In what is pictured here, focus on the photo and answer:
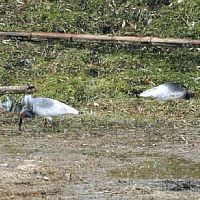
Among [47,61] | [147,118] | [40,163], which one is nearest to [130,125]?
[147,118]

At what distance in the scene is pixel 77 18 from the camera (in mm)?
10133

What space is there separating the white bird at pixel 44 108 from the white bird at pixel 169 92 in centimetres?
98

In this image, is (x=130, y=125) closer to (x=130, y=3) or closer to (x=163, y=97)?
(x=163, y=97)

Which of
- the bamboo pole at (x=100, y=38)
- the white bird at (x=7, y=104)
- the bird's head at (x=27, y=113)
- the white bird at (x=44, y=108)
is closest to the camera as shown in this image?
the bird's head at (x=27, y=113)

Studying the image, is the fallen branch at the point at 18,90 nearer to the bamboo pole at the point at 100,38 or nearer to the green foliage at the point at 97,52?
the green foliage at the point at 97,52

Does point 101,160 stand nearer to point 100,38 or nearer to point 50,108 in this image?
point 50,108

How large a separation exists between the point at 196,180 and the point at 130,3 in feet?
19.4

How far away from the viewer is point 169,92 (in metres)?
7.94

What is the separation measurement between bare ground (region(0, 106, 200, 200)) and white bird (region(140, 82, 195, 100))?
760 mm

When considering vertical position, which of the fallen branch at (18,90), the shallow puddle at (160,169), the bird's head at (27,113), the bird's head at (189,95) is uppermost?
the bird's head at (189,95)

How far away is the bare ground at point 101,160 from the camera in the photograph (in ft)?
15.6

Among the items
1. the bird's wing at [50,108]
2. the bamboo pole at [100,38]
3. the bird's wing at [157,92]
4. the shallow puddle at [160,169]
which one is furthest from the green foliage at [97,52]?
the shallow puddle at [160,169]

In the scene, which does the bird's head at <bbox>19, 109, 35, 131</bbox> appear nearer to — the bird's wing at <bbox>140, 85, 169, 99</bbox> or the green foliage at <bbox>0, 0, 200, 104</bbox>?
the green foliage at <bbox>0, 0, 200, 104</bbox>

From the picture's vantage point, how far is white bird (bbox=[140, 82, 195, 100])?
7.91m
